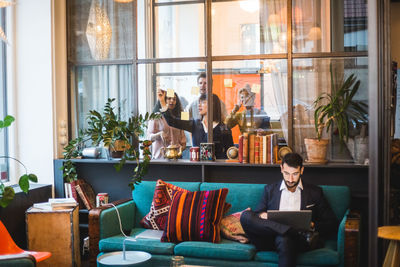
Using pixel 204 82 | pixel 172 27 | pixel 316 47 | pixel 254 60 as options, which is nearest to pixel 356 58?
pixel 316 47

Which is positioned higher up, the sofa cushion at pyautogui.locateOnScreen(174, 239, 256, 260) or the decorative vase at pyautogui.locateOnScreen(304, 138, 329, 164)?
the decorative vase at pyautogui.locateOnScreen(304, 138, 329, 164)

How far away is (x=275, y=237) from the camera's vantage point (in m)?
3.89

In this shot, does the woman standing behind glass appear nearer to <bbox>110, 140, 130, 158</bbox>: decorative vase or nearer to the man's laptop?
<bbox>110, 140, 130, 158</bbox>: decorative vase

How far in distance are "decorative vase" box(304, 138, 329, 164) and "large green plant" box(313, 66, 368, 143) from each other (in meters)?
0.07

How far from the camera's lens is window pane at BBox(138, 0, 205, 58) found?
16.9ft

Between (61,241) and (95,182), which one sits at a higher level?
(95,182)

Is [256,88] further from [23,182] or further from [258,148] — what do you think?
[23,182]

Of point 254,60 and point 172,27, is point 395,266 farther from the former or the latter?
point 172,27

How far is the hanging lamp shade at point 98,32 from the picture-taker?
540cm

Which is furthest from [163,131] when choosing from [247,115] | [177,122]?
[247,115]

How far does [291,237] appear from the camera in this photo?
12.4ft

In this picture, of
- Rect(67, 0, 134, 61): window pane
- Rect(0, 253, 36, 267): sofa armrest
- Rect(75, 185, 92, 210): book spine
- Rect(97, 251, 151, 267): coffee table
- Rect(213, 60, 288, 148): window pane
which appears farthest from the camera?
Rect(67, 0, 134, 61): window pane

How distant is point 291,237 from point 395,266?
33.9 inches

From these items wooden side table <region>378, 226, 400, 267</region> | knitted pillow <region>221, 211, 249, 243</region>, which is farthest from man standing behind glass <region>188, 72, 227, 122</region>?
wooden side table <region>378, 226, 400, 267</region>
